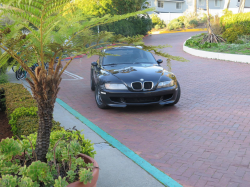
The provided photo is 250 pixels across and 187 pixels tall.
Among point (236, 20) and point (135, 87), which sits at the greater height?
point (236, 20)

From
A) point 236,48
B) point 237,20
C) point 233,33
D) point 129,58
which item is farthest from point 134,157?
point 237,20

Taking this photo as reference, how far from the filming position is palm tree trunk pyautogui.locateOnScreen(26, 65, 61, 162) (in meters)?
2.96

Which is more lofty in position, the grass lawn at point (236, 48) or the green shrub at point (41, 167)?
the green shrub at point (41, 167)

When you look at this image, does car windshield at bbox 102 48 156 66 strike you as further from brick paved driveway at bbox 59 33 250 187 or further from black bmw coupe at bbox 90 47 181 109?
brick paved driveway at bbox 59 33 250 187

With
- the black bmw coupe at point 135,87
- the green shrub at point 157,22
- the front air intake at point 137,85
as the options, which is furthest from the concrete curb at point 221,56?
the green shrub at point 157,22

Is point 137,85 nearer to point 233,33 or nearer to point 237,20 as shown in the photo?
point 233,33

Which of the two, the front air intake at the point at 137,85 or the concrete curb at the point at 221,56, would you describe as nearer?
the front air intake at the point at 137,85

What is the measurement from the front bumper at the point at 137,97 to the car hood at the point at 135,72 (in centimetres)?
32

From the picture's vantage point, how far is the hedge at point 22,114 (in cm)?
464

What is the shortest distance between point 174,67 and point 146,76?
7.81m

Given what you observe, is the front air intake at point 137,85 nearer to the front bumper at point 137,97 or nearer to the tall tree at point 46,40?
the front bumper at point 137,97

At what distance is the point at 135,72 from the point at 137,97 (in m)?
0.69

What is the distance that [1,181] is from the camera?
254cm

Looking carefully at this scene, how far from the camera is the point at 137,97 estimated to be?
7270 millimetres
